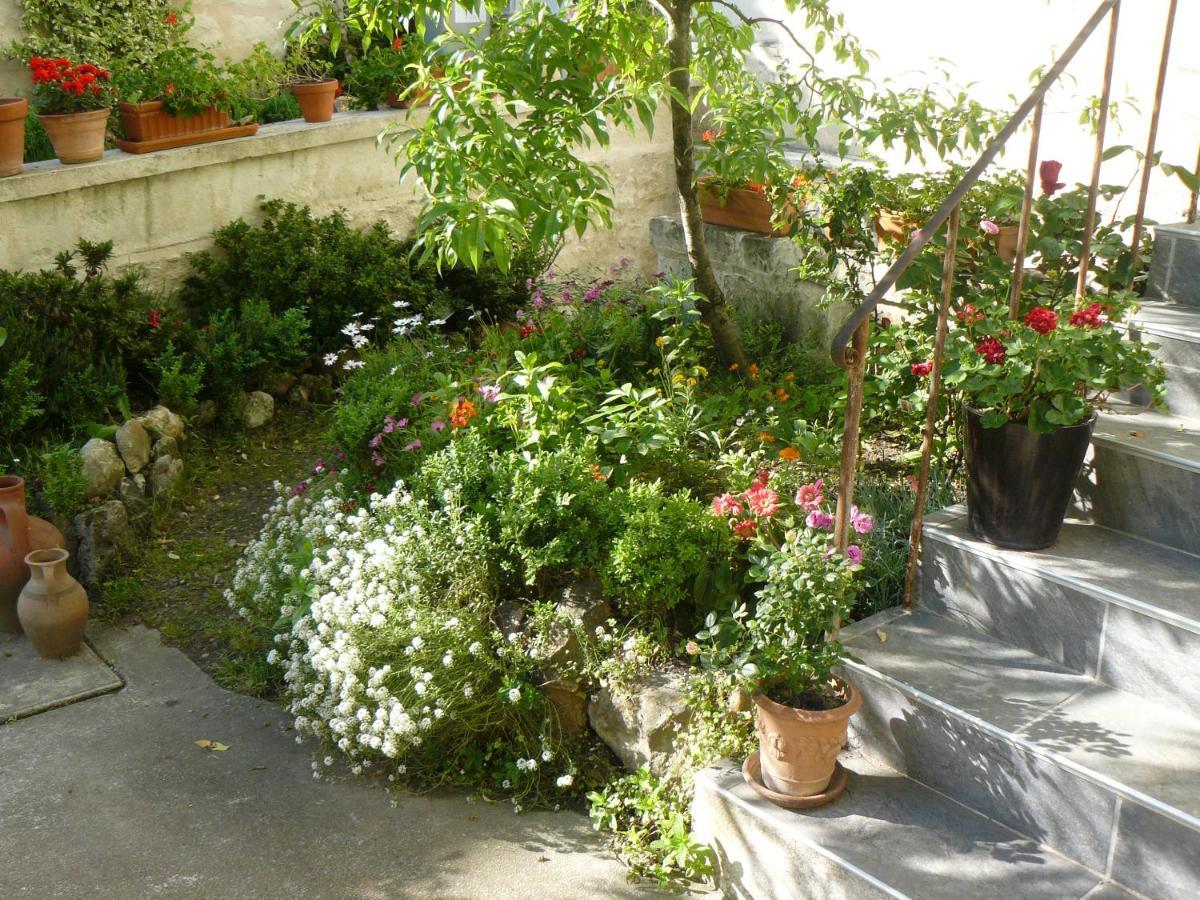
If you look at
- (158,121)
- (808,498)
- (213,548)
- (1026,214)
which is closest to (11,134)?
(158,121)

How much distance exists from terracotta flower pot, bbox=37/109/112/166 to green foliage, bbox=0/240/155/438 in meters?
0.47

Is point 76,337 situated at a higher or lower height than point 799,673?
higher

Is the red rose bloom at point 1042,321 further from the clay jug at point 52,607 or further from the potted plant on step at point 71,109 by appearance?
the potted plant on step at point 71,109

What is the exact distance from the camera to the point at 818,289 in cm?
515

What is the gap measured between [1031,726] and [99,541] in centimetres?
360

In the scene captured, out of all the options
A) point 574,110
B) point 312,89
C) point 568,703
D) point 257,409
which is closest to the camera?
point 568,703

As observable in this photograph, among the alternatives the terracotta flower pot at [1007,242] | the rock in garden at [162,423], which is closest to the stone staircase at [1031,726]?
the terracotta flower pot at [1007,242]

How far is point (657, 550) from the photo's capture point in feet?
11.2

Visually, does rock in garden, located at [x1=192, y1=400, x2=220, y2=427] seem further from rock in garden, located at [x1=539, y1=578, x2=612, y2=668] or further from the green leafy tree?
rock in garden, located at [x1=539, y1=578, x2=612, y2=668]

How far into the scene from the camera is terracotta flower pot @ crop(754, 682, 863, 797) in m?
2.78

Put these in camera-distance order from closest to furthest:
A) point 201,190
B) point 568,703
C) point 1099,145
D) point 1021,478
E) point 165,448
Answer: point 1021,478 → point 1099,145 → point 568,703 → point 165,448 → point 201,190

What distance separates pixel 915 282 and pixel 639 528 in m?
1.34

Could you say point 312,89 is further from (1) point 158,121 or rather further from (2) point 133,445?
(2) point 133,445

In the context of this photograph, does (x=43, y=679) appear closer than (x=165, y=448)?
Yes
